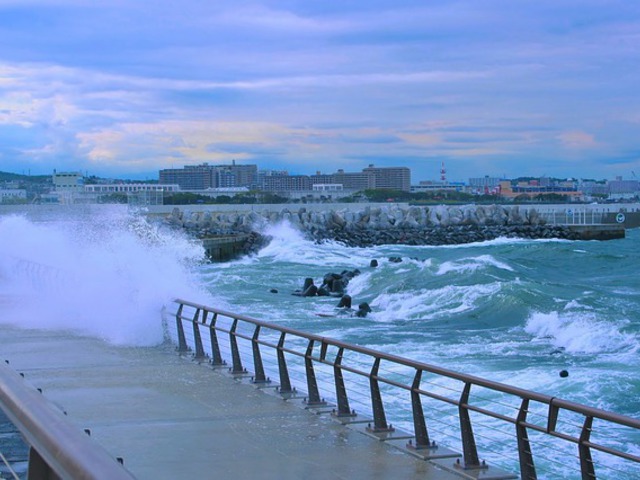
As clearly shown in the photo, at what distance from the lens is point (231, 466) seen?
8211 millimetres

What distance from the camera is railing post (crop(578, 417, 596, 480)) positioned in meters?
6.34

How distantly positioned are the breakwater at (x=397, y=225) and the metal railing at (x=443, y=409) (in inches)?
1795

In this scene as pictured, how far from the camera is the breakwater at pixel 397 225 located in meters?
70.2

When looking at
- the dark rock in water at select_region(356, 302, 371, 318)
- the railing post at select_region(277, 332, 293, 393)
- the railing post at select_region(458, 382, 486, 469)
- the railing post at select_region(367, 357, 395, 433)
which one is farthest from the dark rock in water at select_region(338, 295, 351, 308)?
the railing post at select_region(458, 382, 486, 469)

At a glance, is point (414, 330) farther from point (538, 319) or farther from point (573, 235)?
point (573, 235)

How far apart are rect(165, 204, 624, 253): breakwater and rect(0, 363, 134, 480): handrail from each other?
5694 centimetres

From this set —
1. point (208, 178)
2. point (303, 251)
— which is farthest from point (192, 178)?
point (303, 251)

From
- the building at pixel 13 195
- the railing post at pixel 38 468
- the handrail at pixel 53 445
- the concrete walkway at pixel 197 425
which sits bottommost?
the concrete walkway at pixel 197 425

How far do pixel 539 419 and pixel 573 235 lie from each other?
73257 millimetres

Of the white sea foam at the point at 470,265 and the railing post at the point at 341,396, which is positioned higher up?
the railing post at the point at 341,396

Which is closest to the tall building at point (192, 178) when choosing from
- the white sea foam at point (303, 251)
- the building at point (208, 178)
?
the building at point (208, 178)

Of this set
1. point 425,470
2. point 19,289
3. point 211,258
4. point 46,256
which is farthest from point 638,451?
point 211,258

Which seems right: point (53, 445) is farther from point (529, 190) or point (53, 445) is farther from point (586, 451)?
point (529, 190)

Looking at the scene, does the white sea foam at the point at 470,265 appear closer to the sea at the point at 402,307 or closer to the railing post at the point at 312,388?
the sea at the point at 402,307
